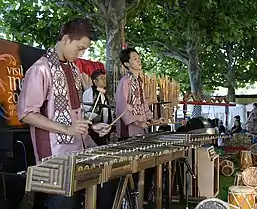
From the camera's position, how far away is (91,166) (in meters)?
1.80

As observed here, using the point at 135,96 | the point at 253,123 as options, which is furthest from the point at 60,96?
the point at 253,123

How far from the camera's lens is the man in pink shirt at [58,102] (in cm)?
187

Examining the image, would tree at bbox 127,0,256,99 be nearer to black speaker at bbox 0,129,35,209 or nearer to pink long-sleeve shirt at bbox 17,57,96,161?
black speaker at bbox 0,129,35,209

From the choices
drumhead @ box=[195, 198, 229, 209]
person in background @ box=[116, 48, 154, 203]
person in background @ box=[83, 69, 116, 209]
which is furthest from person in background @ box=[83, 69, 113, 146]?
drumhead @ box=[195, 198, 229, 209]

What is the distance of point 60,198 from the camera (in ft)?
6.23

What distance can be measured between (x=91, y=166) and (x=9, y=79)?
1567mm

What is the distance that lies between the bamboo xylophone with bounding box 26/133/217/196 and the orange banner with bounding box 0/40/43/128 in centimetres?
101

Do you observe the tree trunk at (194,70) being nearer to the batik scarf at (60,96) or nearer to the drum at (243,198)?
the drum at (243,198)

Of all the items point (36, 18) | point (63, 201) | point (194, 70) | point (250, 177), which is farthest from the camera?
point (194, 70)

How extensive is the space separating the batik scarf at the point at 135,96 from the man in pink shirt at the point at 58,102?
126 cm

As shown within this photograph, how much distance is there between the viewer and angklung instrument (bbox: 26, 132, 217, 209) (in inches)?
64.9

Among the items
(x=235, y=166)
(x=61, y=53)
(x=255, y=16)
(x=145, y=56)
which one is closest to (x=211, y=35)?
(x=255, y=16)

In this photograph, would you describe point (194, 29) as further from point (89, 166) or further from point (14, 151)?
point (89, 166)

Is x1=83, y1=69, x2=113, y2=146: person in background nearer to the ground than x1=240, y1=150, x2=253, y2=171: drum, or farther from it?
farther from it
